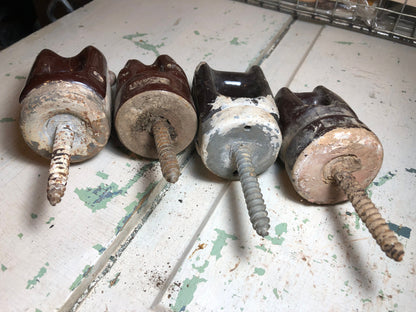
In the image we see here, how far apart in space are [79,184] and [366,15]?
1.08 meters

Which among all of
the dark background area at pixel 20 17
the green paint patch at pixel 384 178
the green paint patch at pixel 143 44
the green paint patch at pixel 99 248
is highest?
the green paint patch at pixel 143 44

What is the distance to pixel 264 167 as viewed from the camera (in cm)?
72

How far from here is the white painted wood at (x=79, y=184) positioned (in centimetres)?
61

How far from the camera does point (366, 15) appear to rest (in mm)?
1188

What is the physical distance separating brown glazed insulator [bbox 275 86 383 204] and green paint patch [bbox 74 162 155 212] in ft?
1.10

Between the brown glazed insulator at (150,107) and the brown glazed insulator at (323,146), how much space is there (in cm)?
20

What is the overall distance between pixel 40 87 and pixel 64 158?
14 cm

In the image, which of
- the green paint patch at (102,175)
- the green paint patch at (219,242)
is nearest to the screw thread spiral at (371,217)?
the green paint patch at (219,242)

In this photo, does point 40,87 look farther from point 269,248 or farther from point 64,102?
point 269,248

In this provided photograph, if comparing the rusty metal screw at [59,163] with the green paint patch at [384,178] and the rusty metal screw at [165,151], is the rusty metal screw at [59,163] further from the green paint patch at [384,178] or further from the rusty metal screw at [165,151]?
the green paint patch at [384,178]

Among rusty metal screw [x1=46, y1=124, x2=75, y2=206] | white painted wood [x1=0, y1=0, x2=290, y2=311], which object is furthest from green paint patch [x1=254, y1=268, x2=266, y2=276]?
rusty metal screw [x1=46, y1=124, x2=75, y2=206]

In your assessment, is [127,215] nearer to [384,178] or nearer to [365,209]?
[365,209]

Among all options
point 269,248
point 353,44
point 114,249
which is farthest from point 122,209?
point 353,44

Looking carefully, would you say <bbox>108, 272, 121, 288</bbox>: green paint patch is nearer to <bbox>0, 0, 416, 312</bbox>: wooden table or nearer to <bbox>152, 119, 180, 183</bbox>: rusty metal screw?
<bbox>0, 0, 416, 312</bbox>: wooden table
